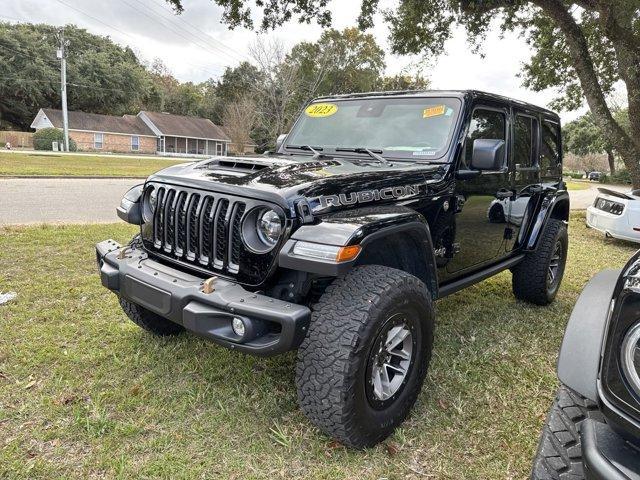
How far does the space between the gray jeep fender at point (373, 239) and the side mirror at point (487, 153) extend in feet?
2.58

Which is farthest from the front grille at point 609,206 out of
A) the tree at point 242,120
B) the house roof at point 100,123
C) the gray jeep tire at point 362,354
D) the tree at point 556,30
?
the house roof at point 100,123

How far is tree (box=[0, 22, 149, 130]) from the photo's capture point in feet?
146

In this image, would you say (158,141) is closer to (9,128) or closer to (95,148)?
(95,148)

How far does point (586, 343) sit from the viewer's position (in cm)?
155

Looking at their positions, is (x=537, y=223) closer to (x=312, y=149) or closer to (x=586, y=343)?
(x=312, y=149)

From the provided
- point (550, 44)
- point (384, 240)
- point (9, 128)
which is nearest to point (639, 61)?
point (550, 44)

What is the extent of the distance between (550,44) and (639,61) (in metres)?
3.16

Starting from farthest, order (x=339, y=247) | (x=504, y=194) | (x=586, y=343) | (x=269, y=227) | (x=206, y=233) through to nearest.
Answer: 1. (x=504, y=194)
2. (x=206, y=233)
3. (x=269, y=227)
4. (x=339, y=247)
5. (x=586, y=343)

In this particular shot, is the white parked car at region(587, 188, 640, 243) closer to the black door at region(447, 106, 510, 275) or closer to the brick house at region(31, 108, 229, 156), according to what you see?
the black door at region(447, 106, 510, 275)

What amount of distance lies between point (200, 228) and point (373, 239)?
935 mm

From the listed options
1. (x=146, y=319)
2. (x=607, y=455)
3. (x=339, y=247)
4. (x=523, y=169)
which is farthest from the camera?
(x=523, y=169)

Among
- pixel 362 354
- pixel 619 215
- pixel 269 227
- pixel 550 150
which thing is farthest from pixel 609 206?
pixel 269 227

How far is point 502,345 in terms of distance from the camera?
12.1 feet

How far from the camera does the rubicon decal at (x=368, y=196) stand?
2.42 meters
